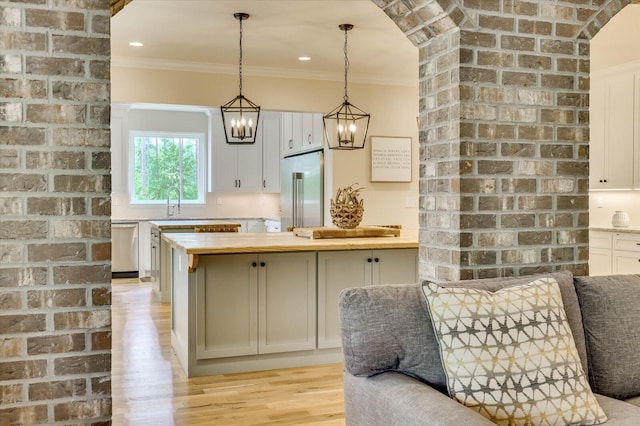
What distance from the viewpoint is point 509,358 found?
5.93ft

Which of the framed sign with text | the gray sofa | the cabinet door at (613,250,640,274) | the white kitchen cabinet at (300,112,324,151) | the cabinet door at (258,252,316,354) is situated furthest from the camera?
the white kitchen cabinet at (300,112,324,151)

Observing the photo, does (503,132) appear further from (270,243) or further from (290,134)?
(290,134)

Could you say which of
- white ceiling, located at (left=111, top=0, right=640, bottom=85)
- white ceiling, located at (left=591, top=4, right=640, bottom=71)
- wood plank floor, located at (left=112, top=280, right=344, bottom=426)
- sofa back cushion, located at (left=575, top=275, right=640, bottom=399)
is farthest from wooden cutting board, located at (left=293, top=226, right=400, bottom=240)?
sofa back cushion, located at (left=575, top=275, right=640, bottom=399)

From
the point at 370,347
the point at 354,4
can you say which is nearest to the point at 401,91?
the point at 354,4

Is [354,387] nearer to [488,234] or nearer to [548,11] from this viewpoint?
[488,234]

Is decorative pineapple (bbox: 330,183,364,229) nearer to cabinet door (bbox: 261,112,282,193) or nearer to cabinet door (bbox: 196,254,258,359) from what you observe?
cabinet door (bbox: 196,254,258,359)

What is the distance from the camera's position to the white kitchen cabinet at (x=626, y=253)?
5.79m

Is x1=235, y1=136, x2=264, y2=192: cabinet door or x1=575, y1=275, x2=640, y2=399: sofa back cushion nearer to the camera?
x1=575, y1=275, x2=640, y2=399: sofa back cushion

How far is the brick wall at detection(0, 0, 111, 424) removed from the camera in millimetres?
1822

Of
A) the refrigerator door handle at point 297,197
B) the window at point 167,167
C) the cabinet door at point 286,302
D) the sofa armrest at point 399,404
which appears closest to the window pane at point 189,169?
the window at point 167,167

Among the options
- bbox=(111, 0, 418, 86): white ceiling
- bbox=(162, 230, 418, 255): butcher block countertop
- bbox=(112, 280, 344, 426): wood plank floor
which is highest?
bbox=(111, 0, 418, 86): white ceiling

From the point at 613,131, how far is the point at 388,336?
5281 mm

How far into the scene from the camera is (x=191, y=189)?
9.10 m

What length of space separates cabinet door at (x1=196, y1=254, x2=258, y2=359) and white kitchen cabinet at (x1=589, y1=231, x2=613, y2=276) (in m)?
3.95
